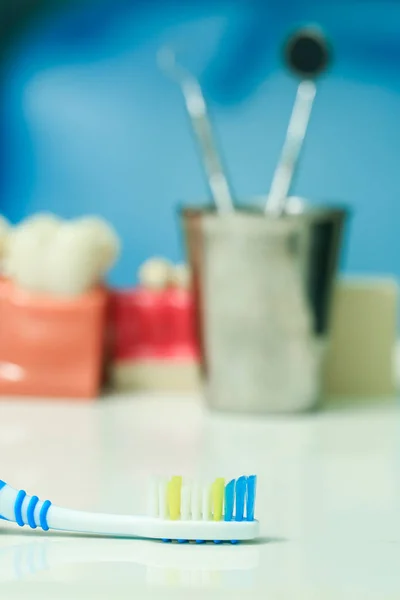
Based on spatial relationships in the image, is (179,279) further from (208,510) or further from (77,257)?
(208,510)

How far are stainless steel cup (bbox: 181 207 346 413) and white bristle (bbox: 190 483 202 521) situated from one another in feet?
1.09

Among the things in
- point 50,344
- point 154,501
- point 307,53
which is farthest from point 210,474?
point 307,53

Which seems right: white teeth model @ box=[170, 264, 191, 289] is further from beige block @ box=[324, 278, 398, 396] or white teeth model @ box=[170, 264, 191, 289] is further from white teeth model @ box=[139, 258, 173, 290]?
beige block @ box=[324, 278, 398, 396]

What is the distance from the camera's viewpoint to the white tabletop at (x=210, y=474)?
A: 454mm

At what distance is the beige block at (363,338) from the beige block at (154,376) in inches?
5.2

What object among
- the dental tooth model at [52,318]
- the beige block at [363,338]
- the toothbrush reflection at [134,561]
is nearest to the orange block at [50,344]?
the dental tooth model at [52,318]

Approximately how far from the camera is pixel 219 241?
Result: 0.81 metres

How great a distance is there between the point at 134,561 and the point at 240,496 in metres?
0.06

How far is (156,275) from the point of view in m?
0.94

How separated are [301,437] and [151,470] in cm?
16

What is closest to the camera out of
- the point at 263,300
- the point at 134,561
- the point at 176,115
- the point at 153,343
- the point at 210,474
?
the point at 134,561

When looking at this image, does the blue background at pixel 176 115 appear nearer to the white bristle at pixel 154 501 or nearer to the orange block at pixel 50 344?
the orange block at pixel 50 344

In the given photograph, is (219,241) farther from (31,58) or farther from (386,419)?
(31,58)

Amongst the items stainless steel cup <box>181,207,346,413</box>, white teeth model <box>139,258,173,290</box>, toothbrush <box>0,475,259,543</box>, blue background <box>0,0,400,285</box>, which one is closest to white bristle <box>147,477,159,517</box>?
toothbrush <box>0,475,259,543</box>
